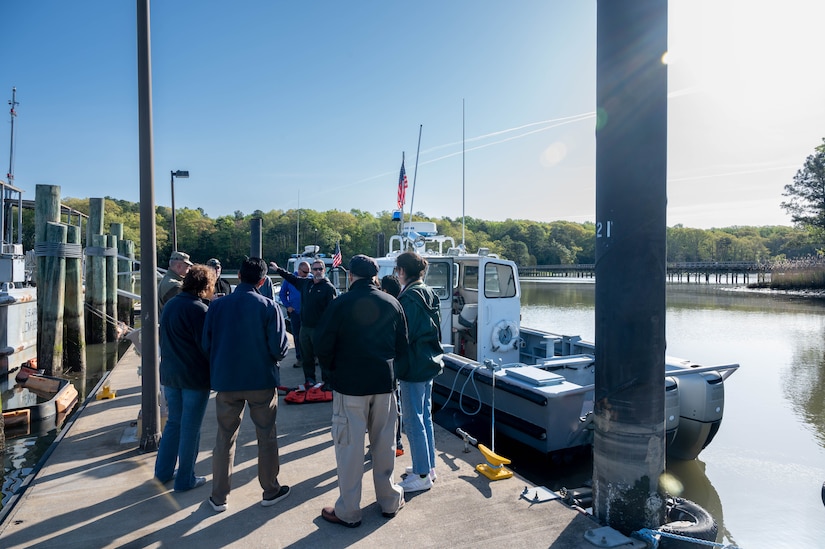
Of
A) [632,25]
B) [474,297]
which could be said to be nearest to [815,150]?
[474,297]

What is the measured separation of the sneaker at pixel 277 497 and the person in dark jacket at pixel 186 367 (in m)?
0.69

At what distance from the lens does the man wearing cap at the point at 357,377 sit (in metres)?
3.17

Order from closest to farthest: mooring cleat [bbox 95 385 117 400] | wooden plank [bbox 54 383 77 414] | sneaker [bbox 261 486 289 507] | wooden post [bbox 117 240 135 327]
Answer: sneaker [bbox 261 486 289 507] → mooring cleat [bbox 95 385 117 400] → wooden plank [bbox 54 383 77 414] → wooden post [bbox 117 240 135 327]

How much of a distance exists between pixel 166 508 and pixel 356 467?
5.00 ft

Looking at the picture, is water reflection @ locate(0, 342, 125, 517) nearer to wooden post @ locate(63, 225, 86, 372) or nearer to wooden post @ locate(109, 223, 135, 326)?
wooden post @ locate(63, 225, 86, 372)

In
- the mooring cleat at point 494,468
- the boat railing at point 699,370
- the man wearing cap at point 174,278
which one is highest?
the man wearing cap at point 174,278

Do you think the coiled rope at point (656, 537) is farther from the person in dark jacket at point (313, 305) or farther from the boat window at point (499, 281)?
the boat window at point (499, 281)

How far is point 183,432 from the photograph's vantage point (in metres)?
3.79

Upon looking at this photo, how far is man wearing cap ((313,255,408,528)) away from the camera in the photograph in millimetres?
3166

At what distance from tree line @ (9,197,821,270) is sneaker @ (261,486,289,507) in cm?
4179

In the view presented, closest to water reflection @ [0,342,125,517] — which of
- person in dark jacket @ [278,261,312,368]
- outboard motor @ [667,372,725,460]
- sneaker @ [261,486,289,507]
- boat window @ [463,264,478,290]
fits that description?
sneaker @ [261,486,289,507]

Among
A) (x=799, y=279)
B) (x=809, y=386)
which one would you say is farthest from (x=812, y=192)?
(x=809, y=386)

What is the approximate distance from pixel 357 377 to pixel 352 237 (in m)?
77.9

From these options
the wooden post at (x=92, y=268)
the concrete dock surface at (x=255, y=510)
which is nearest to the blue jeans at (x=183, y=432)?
the concrete dock surface at (x=255, y=510)
